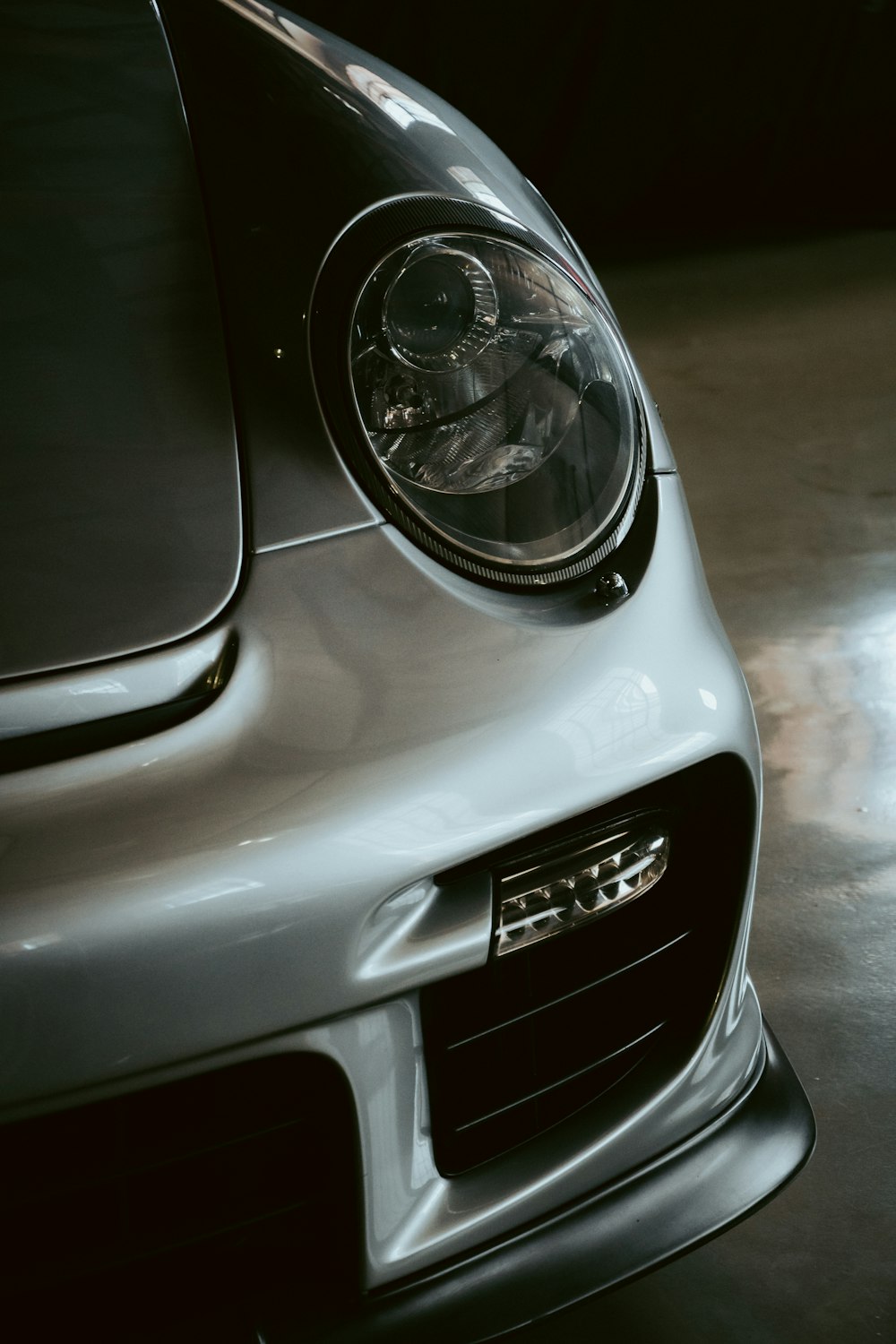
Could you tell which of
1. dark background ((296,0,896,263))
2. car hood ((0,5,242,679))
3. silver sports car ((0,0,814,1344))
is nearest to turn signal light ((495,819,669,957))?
silver sports car ((0,0,814,1344))

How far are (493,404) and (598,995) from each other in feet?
1.25

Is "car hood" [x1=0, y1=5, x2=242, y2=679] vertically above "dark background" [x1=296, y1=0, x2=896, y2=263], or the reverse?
"car hood" [x1=0, y1=5, x2=242, y2=679]

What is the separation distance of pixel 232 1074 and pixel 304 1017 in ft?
0.18

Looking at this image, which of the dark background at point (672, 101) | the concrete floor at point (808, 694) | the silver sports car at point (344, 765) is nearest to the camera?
the silver sports car at point (344, 765)

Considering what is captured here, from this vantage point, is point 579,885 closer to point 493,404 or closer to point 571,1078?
point 571,1078

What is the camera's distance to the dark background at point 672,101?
3.60m

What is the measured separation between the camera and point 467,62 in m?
3.64

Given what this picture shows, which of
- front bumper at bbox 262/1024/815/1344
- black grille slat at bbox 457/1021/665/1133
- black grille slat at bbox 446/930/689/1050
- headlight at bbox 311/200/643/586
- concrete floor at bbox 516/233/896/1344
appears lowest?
concrete floor at bbox 516/233/896/1344

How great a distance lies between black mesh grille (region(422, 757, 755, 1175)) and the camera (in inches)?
27.9

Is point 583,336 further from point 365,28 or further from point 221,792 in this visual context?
point 365,28

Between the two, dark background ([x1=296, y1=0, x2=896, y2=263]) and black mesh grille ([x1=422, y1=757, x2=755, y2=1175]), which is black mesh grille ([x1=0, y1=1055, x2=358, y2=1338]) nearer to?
black mesh grille ([x1=422, y1=757, x2=755, y2=1175])

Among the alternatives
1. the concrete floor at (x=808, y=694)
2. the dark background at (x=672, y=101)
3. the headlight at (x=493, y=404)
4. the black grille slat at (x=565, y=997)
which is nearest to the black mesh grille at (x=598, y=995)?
the black grille slat at (x=565, y=997)

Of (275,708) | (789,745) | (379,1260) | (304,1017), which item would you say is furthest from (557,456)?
(789,745)

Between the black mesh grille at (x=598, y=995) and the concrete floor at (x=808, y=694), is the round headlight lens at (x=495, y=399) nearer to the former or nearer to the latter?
the black mesh grille at (x=598, y=995)
